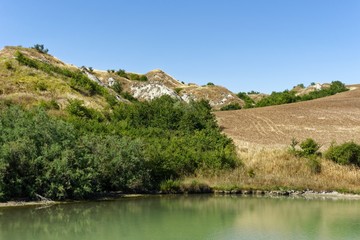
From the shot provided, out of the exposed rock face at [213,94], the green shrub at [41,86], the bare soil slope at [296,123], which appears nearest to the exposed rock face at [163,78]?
the exposed rock face at [213,94]

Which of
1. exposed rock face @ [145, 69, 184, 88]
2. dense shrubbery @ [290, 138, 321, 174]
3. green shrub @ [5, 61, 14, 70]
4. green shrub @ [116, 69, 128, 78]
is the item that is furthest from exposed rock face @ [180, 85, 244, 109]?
dense shrubbery @ [290, 138, 321, 174]

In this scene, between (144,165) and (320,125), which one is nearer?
(144,165)

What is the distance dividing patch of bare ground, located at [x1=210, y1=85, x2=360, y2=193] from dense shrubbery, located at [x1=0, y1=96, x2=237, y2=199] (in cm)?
207

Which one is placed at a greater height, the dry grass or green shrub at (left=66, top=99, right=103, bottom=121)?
green shrub at (left=66, top=99, right=103, bottom=121)

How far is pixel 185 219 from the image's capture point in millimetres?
22438

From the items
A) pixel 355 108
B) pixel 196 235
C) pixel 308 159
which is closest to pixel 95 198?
pixel 196 235

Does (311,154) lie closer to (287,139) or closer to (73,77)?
(287,139)

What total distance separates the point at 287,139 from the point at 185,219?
28431mm

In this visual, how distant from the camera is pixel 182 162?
1298 inches

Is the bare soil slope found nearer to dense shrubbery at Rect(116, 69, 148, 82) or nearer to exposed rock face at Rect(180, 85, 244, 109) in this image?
exposed rock face at Rect(180, 85, 244, 109)

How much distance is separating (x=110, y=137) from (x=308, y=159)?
16.1m

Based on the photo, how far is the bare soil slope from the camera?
48.2 meters

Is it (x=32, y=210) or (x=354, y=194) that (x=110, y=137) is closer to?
(x=32, y=210)

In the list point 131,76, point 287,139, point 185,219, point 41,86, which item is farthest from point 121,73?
point 185,219
